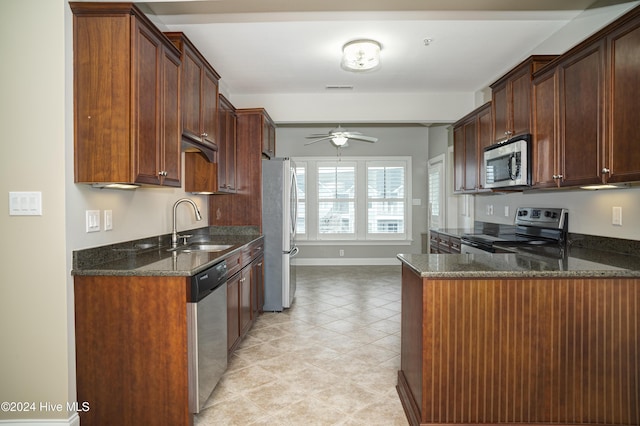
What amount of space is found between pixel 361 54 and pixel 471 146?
1.77 m

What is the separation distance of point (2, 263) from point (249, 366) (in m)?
1.71

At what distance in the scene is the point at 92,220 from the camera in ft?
7.04

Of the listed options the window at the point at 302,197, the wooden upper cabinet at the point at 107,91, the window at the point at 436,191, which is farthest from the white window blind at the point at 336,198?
the wooden upper cabinet at the point at 107,91

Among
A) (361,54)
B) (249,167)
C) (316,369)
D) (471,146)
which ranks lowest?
(316,369)

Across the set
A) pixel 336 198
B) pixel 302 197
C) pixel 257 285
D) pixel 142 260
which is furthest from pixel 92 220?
pixel 336 198

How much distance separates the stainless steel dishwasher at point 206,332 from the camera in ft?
6.59

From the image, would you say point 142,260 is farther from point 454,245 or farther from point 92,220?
point 454,245

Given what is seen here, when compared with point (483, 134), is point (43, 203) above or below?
below

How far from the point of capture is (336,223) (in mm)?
7398

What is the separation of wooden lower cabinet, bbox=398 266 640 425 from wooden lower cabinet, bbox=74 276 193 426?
4.22 ft

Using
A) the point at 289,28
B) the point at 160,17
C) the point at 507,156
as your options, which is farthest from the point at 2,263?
the point at 507,156

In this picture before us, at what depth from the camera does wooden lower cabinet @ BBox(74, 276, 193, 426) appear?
196 cm

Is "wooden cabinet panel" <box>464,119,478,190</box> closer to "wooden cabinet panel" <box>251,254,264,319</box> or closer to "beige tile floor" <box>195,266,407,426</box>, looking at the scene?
"beige tile floor" <box>195,266,407,426</box>

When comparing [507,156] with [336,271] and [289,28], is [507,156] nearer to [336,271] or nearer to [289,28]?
[289,28]
